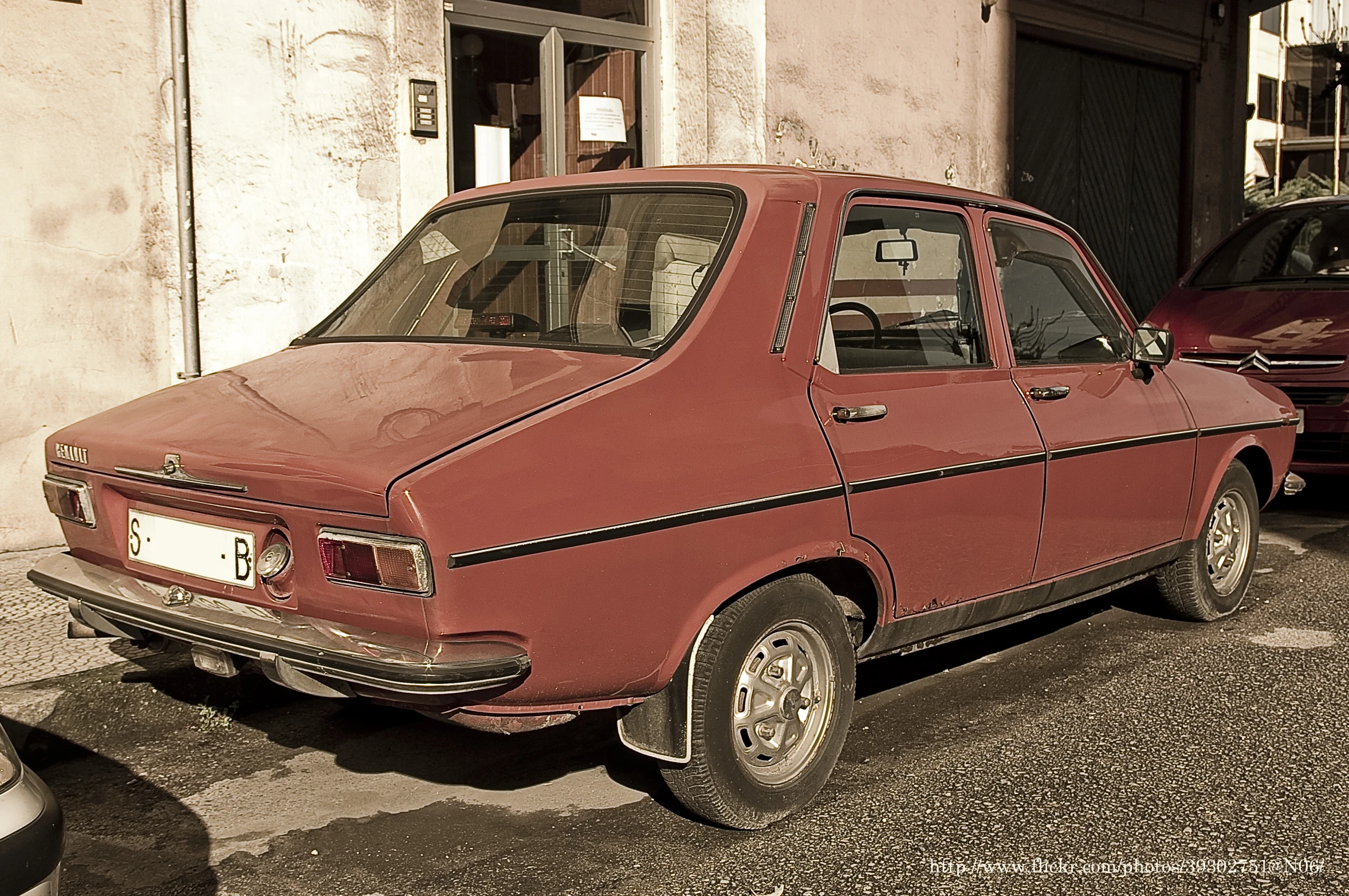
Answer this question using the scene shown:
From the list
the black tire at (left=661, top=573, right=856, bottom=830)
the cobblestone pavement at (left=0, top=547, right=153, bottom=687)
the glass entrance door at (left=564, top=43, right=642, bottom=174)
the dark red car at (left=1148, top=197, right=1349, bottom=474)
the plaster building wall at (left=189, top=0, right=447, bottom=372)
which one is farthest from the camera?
the glass entrance door at (left=564, top=43, right=642, bottom=174)

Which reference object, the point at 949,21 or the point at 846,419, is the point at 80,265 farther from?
the point at 949,21

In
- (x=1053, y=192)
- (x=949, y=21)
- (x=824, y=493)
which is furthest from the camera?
(x=1053, y=192)

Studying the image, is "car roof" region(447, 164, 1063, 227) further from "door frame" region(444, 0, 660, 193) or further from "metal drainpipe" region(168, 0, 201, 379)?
"door frame" region(444, 0, 660, 193)

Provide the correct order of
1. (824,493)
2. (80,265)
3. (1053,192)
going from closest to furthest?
(824,493)
(80,265)
(1053,192)

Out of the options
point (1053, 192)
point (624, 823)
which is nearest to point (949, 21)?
point (1053, 192)

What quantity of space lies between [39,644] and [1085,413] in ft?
12.5

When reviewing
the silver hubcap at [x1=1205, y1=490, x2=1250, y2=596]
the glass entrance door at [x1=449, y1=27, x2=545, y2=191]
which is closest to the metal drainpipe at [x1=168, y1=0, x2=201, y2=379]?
the glass entrance door at [x1=449, y1=27, x2=545, y2=191]

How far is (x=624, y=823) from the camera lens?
3449 millimetres

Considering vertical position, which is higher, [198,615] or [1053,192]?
[1053,192]

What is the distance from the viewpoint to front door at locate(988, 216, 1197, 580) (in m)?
4.27

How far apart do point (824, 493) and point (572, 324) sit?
82 centimetres

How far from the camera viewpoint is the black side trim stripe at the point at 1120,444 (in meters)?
4.26

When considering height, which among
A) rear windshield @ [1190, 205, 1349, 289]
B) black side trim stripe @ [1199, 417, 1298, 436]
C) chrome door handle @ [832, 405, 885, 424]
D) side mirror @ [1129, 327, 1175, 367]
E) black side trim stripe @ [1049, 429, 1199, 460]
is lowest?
black side trim stripe @ [1199, 417, 1298, 436]

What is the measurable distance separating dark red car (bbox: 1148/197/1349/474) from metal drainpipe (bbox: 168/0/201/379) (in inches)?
209
